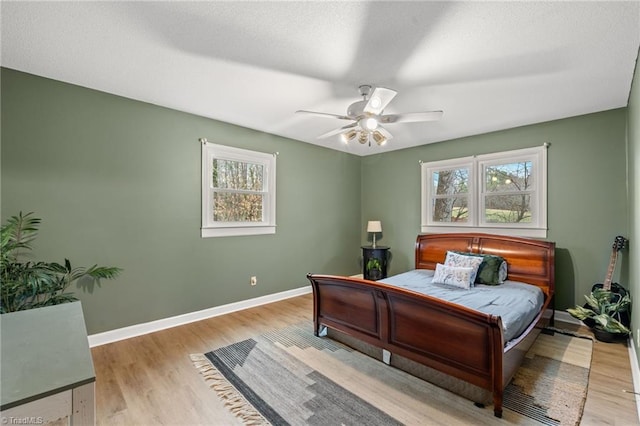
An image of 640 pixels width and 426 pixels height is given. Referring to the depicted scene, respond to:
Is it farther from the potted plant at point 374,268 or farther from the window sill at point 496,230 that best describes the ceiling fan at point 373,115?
the potted plant at point 374,268

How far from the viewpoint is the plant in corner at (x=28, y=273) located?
2311mm

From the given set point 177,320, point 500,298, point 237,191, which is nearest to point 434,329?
point 500,298

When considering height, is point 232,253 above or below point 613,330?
above

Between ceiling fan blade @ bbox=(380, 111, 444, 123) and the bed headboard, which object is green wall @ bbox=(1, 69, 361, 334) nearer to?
ceiling fan blade @ bbox=(380, 111, 444, 123)

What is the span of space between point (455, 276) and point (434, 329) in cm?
136

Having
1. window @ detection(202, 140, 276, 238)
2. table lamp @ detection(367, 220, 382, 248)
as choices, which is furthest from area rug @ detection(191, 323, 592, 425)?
table lamp @ detection(367, 220, 382, 248)

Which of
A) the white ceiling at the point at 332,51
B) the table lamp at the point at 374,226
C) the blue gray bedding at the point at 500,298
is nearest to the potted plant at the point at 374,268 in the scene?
the table lamp at the point at 374,226

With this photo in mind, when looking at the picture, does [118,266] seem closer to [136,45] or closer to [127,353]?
[127,353]

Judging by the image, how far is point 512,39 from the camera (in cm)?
206

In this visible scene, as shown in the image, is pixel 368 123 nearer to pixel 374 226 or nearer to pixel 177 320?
pixel 374 226

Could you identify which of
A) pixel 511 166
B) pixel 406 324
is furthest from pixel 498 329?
pixel 511 166

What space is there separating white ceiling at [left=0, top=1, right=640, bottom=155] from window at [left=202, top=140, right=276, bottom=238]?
754 mm

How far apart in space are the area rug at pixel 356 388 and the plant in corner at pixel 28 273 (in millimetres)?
1356

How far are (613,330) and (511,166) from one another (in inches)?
88.2
